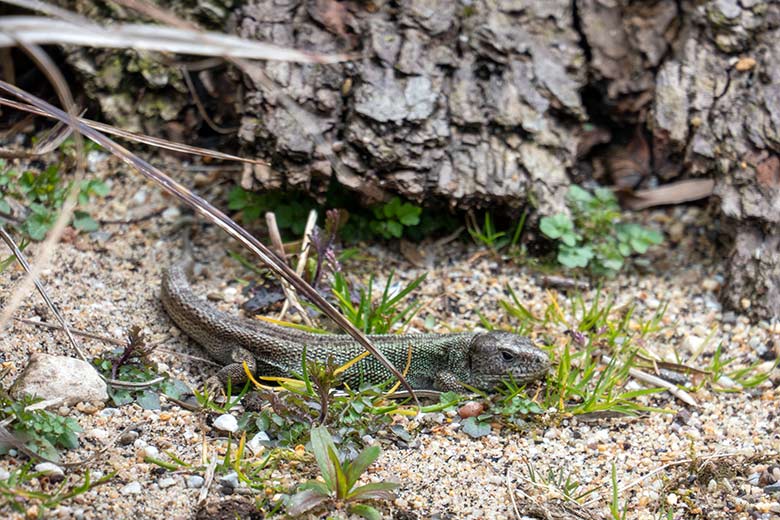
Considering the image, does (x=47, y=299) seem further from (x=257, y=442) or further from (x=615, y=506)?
(x=615, y=506)

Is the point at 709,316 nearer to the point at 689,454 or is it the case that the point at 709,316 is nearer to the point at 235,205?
the point at 689,454

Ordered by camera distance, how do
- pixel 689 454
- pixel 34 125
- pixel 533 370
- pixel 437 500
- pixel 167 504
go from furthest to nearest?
1. pixel 34 125
2. pixel 533 370
3. pixel 689 454
4. pixel 437 500
5. pixel 167 504

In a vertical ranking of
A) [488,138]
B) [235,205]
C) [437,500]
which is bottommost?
[437,500]

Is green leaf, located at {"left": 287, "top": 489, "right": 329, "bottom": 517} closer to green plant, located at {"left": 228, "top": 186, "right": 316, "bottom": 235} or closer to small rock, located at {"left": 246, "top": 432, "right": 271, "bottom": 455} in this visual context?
small rock, located at {"left": 246, "top": 432, "right": 271, "bottom": 455}

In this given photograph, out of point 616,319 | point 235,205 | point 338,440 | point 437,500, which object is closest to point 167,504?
point 338,440

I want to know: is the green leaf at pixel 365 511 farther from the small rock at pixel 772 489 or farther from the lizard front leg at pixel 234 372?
the small rock at pixel 772 489

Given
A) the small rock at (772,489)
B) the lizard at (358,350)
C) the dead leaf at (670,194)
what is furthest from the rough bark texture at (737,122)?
the lizard at (358,350)
